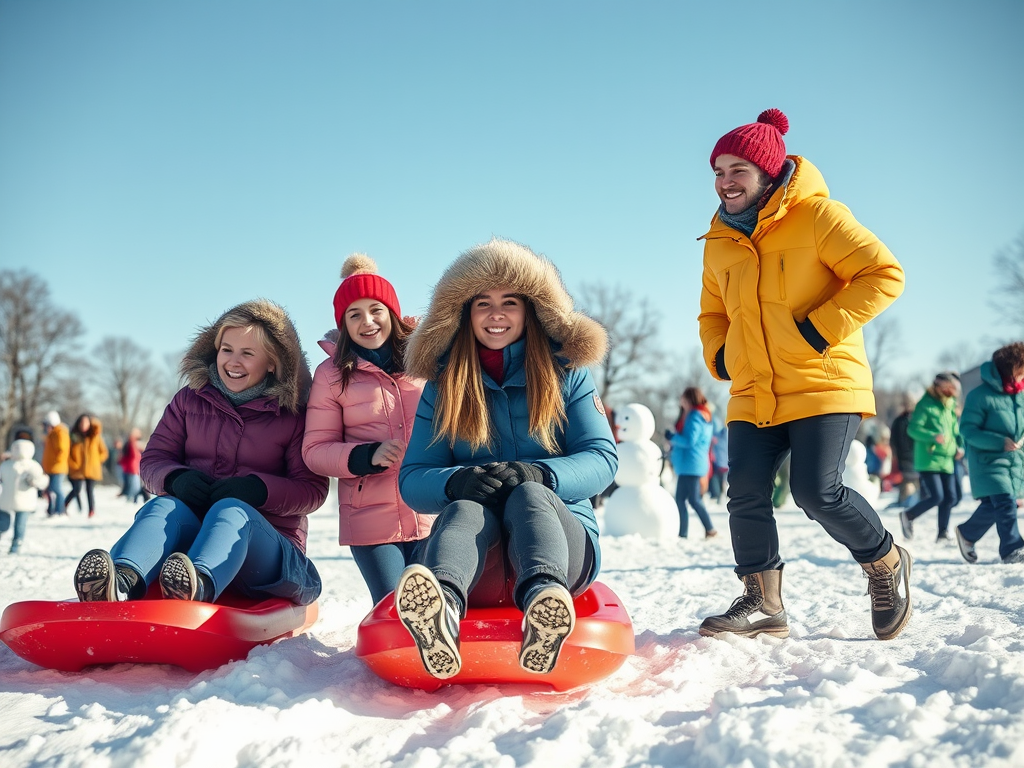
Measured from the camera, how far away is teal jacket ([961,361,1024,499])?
19.9 ft

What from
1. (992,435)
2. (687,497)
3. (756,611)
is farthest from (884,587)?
(687,497)

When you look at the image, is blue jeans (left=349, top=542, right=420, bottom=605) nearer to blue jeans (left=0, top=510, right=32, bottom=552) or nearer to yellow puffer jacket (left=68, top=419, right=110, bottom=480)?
blue jeans (left=0, top=510, right=32, bottom=552)

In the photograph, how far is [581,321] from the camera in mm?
3188

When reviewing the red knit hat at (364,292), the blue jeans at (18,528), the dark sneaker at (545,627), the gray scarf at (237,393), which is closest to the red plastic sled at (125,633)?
the gray scarf at (237,393)

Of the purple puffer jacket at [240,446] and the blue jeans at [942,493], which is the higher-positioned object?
the purple puffer jacket at [240,446]

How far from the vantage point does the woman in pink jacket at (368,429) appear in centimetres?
352

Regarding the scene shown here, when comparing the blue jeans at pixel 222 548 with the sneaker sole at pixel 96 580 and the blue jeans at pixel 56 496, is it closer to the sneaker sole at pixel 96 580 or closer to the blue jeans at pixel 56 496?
the sneaker sole at pixel 96 580

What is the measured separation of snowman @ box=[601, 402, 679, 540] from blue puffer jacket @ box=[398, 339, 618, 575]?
5.49 meters

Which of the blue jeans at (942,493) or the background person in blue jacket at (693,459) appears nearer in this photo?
the blue jeans at (942,493)

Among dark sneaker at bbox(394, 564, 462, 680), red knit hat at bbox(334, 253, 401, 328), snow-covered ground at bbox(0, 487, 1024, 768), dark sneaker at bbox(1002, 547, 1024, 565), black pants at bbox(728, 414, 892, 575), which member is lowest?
dark sneaker at bbox(1002, 547, 1024, 565)

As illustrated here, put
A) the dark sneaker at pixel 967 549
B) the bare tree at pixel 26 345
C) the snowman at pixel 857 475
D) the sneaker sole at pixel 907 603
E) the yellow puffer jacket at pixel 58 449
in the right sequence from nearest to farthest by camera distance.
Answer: the sneaker sole at pixel 907 603, the dark sneaker at pixel 967 549, the snowman at pixel 857 475, the yellow puffer jacket at pixel 58 449, the bare tree at pixel 26 345

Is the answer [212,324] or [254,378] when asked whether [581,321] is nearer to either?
[254,378]

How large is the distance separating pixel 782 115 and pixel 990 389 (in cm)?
403

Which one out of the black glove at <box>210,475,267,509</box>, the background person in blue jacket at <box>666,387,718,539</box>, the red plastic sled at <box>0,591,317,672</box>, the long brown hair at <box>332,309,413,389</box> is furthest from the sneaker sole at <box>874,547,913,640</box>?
the background person in blue jacket at <box>666,387,718,539</box>
